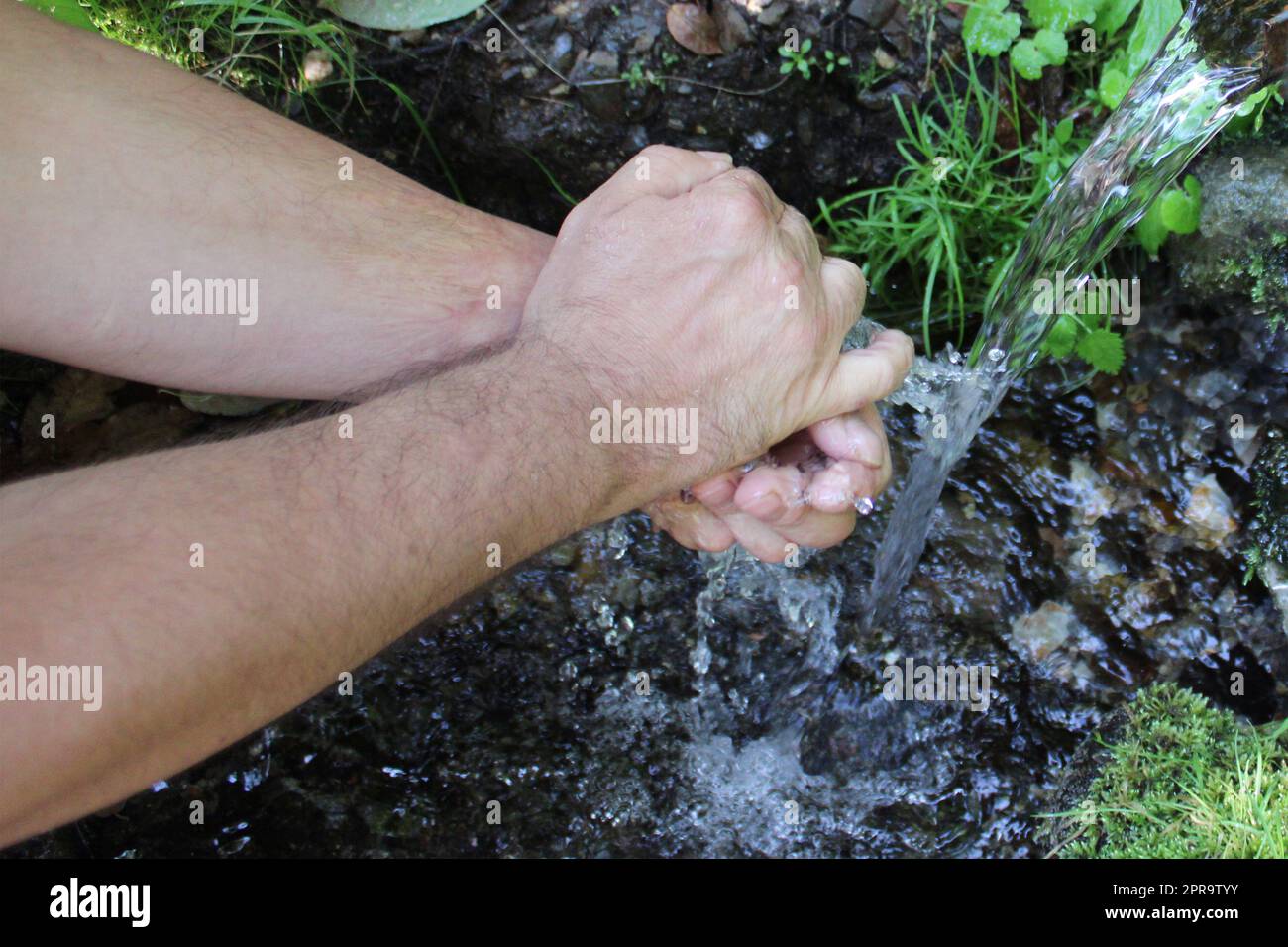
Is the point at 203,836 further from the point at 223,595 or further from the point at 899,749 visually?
the point at 899,749

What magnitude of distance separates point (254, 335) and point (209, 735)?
80 cm

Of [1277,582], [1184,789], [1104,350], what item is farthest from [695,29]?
[1184,789]

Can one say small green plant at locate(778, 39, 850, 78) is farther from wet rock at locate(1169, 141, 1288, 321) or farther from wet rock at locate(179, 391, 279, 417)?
wet rock at locate(179, 391, 279, 417)

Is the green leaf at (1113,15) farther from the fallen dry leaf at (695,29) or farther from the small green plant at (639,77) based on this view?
the small green plant at (639,77)

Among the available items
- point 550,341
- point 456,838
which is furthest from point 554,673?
point 550,341

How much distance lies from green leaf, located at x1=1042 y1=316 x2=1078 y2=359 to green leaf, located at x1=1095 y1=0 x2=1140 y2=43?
2.04 feet

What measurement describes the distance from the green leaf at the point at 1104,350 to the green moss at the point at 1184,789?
2.21 ft

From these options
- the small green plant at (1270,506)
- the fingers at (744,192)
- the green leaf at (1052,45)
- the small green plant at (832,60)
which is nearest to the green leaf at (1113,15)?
the green leaf at (1052,45)

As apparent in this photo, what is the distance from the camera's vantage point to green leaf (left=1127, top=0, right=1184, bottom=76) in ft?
6.91

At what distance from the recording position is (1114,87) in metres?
2.16

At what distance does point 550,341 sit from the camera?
5.39ft

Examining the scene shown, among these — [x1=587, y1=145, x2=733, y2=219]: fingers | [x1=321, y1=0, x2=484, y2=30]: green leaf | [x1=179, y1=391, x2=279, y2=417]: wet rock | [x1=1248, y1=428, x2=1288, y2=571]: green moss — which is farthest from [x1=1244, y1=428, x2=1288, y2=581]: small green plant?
[x1=179, y1=391, x2=279, y2=417]: wet rock

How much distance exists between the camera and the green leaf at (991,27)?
2.24 meters

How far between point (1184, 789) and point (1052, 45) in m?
1.50
